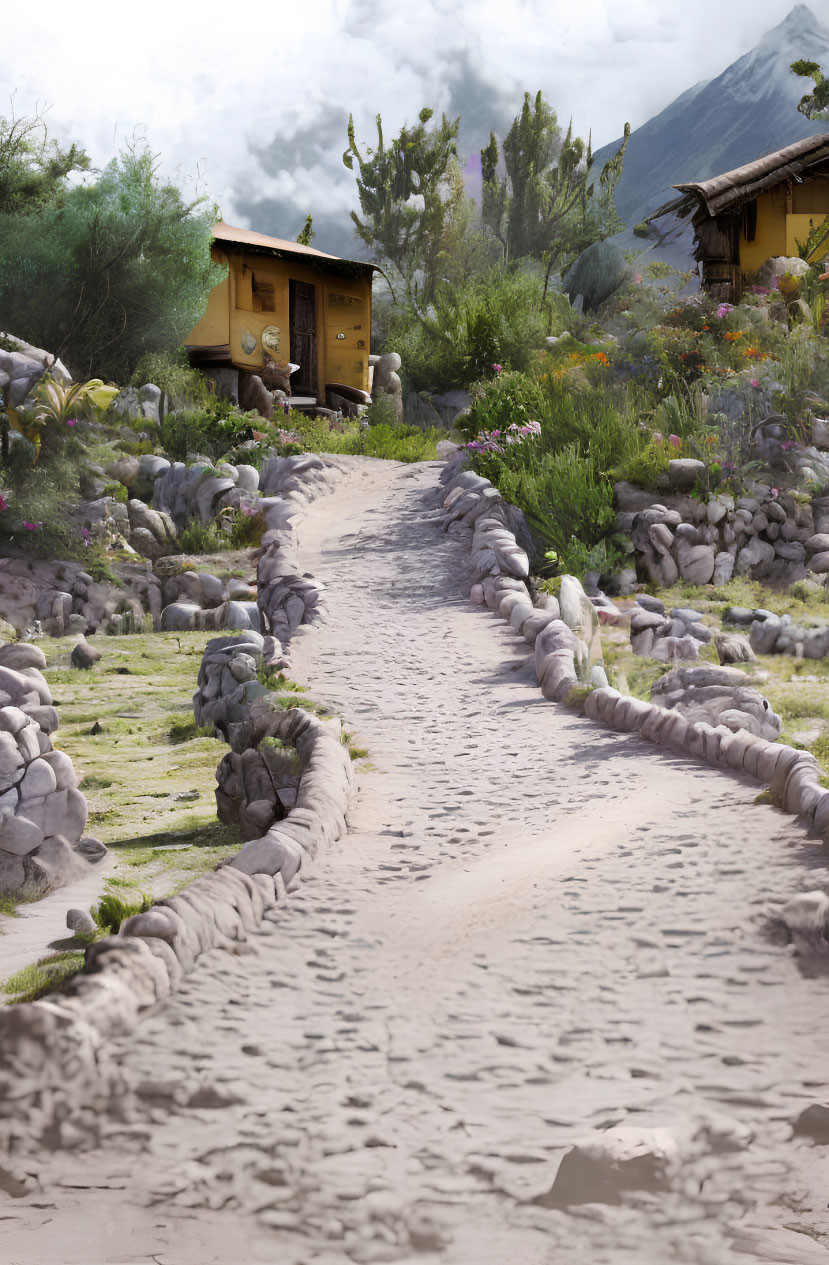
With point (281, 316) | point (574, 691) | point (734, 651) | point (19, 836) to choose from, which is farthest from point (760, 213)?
point (19, 836)

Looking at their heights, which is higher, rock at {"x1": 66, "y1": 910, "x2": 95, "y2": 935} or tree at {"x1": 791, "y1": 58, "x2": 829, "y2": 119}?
tree at {"x1": 791, "y1": 58, "x2": 829, "y2": 119}

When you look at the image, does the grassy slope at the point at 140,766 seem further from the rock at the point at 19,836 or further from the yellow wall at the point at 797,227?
the yellow wall at the point at 797,227

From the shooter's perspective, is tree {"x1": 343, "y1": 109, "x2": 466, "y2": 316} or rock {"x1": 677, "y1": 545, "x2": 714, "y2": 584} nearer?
rock {"x1": 677, "y1": 545, "x2": 714, "y2": 584}

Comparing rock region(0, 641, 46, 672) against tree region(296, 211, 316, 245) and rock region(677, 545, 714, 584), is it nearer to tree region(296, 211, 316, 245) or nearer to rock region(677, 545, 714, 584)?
rock region(677, 545, 714, 584)

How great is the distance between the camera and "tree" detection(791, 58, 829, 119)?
27391 millimetres

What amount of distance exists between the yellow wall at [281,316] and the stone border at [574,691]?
10005 millimetres

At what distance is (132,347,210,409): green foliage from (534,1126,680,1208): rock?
17949 mm

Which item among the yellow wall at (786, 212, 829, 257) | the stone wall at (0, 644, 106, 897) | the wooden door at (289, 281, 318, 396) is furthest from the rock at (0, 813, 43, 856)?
the yellow wall at (786, 212, 829, 257)

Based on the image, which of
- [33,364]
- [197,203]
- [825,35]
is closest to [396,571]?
[33,364]

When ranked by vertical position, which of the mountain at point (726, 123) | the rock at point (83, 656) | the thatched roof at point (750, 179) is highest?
the mountain at point (726, 123)

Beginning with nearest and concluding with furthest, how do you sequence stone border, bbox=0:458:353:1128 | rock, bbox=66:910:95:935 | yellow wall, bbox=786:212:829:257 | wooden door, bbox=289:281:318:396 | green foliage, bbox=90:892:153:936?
stone border, bbox=0:458:353:1128
green foliage, bbox=90:892:153:936
rock, bbox=66:910:95:935
yellow wall, bbox=786:212:829:257
wooden door, bbox=289:281:318:396

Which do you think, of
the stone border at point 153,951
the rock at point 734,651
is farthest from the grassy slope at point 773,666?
the stone border at point 153,951

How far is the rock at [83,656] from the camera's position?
12.0 meters

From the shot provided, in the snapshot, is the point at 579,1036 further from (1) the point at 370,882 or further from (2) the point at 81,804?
(2) the point at 81,804
